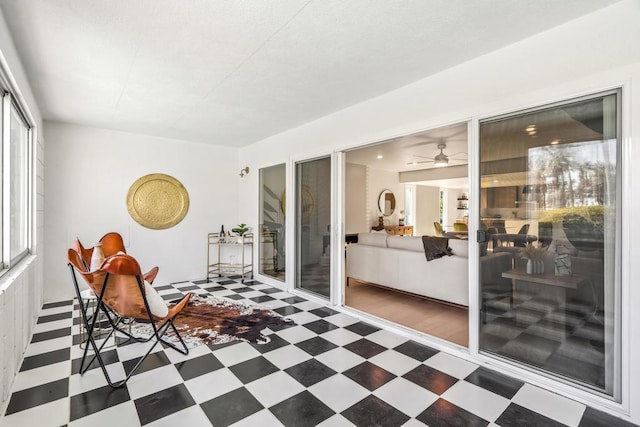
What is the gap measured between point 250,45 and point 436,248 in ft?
10.2

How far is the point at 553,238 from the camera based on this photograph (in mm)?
2180

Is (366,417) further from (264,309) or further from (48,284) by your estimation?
(48,284)

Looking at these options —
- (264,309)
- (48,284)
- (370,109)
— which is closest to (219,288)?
(264,309)

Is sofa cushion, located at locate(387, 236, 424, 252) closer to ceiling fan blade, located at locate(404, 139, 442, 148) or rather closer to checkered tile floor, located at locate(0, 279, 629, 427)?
checkered tile floor, located at locate(0, 279, 629, 427)

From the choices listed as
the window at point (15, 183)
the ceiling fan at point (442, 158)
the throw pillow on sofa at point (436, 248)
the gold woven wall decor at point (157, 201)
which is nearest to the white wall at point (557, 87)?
the throw pillow on sofa at point (436, 248)

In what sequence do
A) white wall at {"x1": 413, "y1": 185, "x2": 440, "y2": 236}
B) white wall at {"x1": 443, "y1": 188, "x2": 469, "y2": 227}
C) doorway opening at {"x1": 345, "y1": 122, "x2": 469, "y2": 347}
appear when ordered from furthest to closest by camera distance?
white wall at {"x1": 443, "y1": 188, "x2": 469, "y2": 227} < white wall at {"x1": 413, "y1": 185, "x2": 440, "y2": 236} < doorway opening at {"x1": 345, "y1": 122, "x2": 469, "y2": 347}

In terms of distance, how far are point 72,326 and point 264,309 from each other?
204 cm

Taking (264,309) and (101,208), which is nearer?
(264,309)

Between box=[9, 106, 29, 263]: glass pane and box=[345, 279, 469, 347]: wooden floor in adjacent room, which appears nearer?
box=[9, 106, 29, 263]: glass pane

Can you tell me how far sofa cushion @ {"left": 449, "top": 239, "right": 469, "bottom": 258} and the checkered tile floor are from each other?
145 cm

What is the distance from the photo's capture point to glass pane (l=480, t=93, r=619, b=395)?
1.97 meters

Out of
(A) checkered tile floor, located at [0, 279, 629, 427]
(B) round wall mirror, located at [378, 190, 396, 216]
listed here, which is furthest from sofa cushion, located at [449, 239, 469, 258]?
(B) round wall mirror, located at [378, 190, 396, 216]

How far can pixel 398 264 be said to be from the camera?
4.43m

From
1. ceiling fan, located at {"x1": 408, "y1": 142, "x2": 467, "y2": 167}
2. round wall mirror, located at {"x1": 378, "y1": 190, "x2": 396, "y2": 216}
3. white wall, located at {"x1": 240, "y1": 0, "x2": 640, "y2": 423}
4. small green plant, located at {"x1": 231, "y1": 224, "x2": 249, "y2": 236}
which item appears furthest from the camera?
round wall mirror, located at {"x1": 378, "y1": 190, "x2": 396, "y2": 216}
